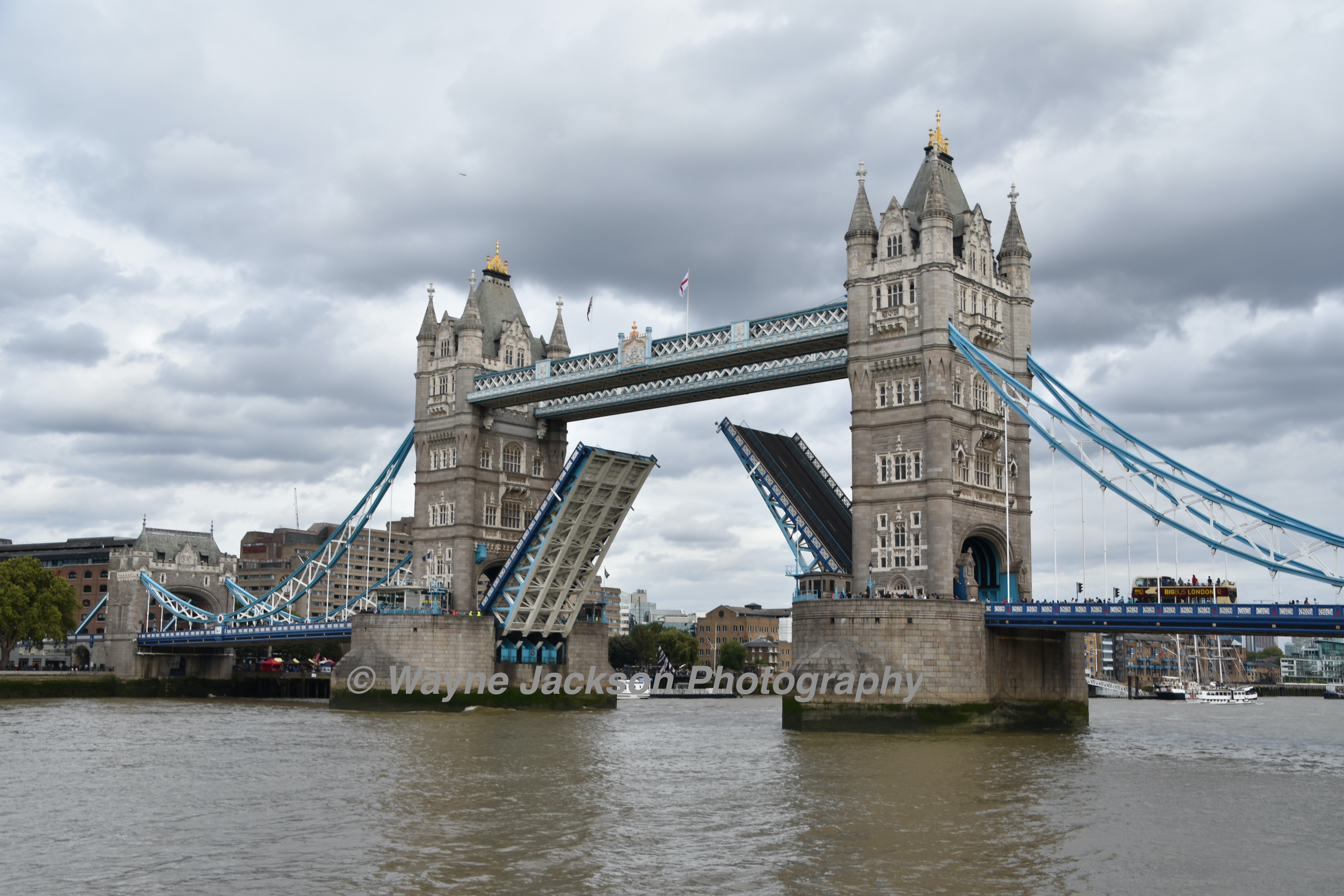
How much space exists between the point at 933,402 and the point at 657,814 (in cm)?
2507

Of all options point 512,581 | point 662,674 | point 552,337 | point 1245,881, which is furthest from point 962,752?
point 662,674

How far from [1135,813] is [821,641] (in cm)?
1928

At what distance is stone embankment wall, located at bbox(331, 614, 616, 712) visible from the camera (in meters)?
59.8

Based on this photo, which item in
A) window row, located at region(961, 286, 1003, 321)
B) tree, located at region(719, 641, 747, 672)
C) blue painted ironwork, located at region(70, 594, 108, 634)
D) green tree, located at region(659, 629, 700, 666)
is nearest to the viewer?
window row, located at region(961, 286, 1003, 321)

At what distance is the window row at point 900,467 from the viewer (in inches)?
1853

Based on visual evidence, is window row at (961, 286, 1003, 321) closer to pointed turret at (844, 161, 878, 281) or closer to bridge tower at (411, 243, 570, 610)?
pointed turret at (844, 161, 878, 281)

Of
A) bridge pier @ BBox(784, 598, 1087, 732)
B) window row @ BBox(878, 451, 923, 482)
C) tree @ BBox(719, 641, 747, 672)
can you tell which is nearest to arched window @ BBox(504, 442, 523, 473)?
window row @ BBox(878, 451, 923, 482)

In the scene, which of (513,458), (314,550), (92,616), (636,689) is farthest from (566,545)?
(314,550)

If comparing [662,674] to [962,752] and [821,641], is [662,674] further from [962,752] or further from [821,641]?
[962,752]

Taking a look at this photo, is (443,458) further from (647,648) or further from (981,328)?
(647,648)

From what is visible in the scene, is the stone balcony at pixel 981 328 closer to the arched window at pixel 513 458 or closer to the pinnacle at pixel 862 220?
the pinnacle at pixel 862 220

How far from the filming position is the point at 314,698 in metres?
86.1

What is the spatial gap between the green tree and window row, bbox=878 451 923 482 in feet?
247

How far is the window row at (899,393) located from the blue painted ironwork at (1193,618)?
883 cm
